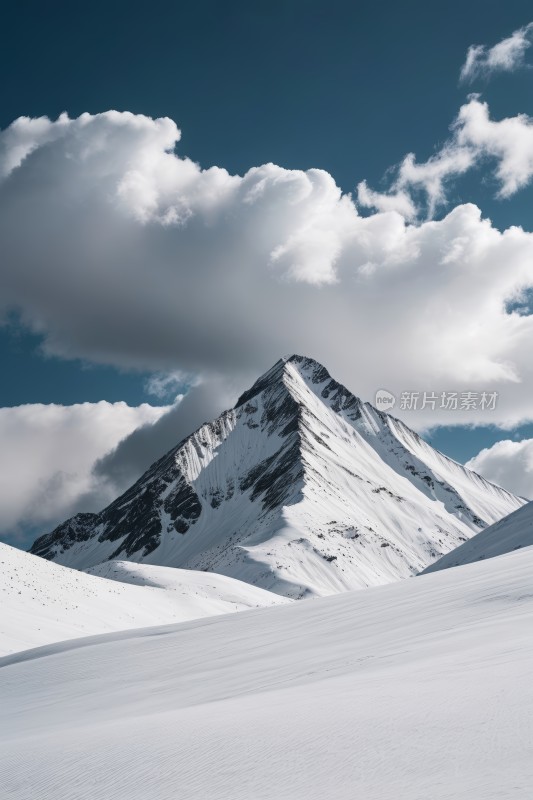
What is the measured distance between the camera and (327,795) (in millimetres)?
5449

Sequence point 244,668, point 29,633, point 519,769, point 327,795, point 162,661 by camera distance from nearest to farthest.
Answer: point 519,769 → point 327,795 → point 244,668 → point 162,661 → point 29,633

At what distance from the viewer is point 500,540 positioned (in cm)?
5959

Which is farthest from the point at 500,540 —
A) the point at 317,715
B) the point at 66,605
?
the point at 317,715

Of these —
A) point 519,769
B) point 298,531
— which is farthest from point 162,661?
point 298,531

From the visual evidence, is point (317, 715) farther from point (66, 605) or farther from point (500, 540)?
point (500, 540)

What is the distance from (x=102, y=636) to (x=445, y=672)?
2070 cm

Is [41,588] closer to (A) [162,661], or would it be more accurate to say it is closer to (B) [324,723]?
(A) [162,661]

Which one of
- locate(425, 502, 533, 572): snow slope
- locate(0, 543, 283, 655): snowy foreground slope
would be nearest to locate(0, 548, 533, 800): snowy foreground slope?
locate(0, 543, 283, 655): snowy foreground slope

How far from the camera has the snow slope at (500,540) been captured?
184 feet

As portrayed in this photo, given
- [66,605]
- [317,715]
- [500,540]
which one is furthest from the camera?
[500,540]

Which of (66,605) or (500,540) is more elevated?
(66,605)

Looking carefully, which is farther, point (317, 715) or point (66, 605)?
point (66, 605)

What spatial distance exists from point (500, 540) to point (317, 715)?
186 ft

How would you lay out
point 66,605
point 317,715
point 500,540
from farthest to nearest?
1. point 500,540
2. point 66,605
3. point 317,715
